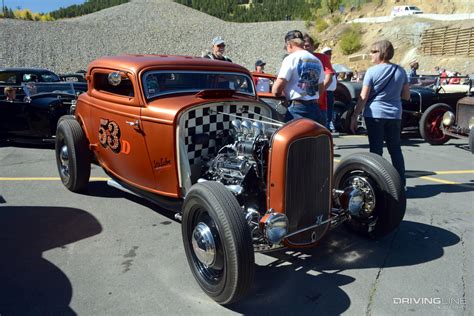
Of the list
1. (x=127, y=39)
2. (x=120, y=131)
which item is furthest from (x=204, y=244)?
(x=127, y=39)

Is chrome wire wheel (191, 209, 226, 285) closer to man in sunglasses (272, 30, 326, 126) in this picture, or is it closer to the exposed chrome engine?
the exposed chrome engine

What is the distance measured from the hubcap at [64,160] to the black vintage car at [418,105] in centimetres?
567

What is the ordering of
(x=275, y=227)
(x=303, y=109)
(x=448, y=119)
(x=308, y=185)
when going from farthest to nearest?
1. (x=448, y=119)
2. (x=303, y=109)
3. (x=308, y=185)
4. (x=275, y=227)

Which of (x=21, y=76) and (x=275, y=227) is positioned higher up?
(x=21, y=76)

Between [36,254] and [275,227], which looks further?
[36,254]

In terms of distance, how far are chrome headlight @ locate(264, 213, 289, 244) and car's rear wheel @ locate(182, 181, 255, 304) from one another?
0.60ft

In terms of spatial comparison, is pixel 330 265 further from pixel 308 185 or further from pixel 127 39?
Answer: pixel 127 39

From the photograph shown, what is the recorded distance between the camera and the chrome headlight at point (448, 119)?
7.48 m

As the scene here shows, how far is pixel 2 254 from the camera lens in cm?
343

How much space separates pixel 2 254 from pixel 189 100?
79.0 inches

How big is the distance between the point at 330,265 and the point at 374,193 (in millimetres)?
738

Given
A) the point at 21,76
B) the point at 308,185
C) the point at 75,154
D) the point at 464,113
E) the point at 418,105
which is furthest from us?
the point at 21,76

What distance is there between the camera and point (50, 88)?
7.95 m

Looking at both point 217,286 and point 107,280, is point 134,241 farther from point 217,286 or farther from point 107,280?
point 217,286
